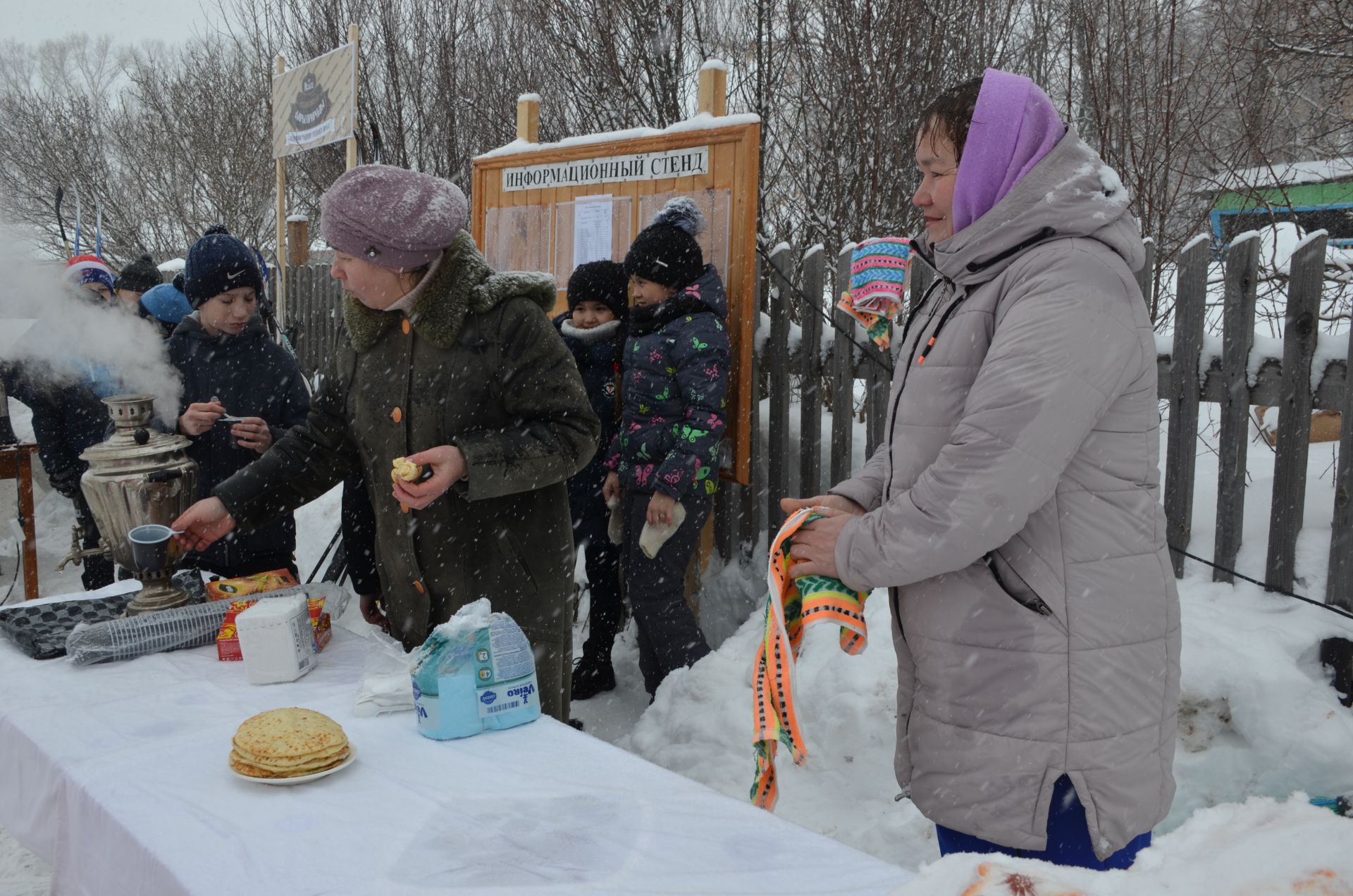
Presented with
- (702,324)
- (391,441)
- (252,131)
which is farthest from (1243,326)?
(252,131)

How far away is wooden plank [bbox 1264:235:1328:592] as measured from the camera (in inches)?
131

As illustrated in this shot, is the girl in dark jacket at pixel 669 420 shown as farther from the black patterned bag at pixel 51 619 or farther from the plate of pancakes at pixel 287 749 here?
the plate of pancakes at pixel 287 749

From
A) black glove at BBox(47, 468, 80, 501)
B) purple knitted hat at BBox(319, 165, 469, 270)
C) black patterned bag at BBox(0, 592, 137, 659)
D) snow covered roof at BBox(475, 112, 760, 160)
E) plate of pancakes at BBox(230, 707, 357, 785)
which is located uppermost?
snow covered roof at BBox(475, 112, 760, 160)

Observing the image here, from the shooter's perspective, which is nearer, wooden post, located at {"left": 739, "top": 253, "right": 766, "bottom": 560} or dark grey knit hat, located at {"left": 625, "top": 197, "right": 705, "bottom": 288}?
dark grey knit hat, located at {"left": 625, "top": 197, "right": 705, "bottom": 288}

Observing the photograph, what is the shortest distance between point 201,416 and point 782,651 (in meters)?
2.55

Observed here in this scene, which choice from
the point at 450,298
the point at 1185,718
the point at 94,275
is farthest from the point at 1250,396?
the point at 94,275

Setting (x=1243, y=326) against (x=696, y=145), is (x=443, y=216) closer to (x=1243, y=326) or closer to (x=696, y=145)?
(x=696, y=145)

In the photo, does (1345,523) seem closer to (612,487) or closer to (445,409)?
(612,487)

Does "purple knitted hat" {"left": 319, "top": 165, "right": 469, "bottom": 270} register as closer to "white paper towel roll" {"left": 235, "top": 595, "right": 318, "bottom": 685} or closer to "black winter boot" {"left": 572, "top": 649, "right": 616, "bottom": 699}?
"white paper towel roll" {"left": 235, "top": 595, "right": 318, "bottom": 685}

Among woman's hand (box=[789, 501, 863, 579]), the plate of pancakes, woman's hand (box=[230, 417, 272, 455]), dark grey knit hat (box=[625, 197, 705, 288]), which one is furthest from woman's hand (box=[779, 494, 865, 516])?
dark grey knit hat (box=[625, 197, 705, 288])

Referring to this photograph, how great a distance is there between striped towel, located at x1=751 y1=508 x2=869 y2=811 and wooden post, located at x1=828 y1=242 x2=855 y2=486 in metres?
2.87

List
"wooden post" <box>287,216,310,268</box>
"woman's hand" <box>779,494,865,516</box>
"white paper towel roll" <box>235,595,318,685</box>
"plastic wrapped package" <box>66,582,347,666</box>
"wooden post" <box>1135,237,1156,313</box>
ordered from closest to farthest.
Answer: "woman's hand" <box>779,494,865,516</box>
"white paper towel roll" <box>235,595,318,685</box>
"plastic wrapped package" <box>66,582,347,666</box>
"wooden post" <box>1135,237,1156,313</box>
"wooden post" <box>287,216,310,268</box>

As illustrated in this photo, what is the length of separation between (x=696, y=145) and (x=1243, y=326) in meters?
2.56

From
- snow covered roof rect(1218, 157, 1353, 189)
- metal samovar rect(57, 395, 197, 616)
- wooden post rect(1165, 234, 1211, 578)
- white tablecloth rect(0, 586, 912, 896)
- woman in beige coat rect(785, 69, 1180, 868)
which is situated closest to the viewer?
white tablecloth rect(0, 586, 912, 896)
